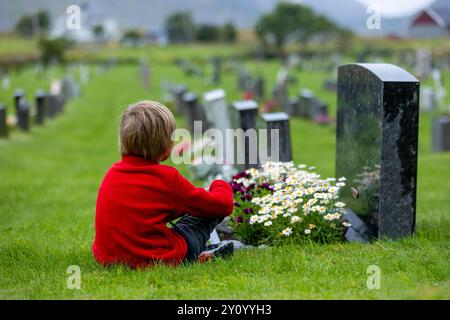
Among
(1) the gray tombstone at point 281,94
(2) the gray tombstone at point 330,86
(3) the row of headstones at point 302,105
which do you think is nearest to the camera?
(3) the row of headstones at point 302,105

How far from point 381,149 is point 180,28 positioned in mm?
118685

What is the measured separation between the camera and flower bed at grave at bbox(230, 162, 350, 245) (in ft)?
18.2

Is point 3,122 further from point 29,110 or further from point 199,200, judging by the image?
point 199,200

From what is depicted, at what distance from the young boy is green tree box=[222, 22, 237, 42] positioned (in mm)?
99445

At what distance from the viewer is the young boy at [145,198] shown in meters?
4.55

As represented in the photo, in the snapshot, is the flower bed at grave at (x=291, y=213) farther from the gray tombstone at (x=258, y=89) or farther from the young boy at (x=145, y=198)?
the gray tombstone at (x=258, y=89)

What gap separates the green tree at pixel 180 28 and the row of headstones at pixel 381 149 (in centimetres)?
11008

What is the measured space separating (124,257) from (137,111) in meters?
1.09

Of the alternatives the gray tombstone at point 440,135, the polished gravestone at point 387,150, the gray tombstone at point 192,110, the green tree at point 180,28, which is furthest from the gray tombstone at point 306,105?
the green tree at point 180,28

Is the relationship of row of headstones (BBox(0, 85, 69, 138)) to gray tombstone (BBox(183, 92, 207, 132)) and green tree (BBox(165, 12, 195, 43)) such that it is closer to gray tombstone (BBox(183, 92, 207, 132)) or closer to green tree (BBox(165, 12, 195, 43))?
gray tombstone (BBox(183, 92, 207, 132))

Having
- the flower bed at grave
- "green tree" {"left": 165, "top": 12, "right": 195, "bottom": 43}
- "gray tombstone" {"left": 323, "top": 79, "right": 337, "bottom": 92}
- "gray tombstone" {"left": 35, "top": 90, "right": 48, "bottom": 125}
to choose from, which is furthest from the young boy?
"green tree" {"left": 165, "top": 12, "right": 195, "bottom": 43}

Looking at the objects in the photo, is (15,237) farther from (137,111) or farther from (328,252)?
(328,252)
